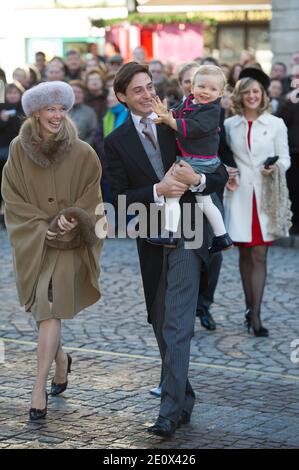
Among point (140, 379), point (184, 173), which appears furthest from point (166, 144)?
point (140, 379)

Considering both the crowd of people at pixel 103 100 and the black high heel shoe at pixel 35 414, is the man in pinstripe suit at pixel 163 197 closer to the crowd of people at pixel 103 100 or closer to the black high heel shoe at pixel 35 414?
the black high heel shoe at pixel 35 414

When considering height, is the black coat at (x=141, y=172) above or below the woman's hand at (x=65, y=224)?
above

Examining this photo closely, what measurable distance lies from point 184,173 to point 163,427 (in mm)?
1372

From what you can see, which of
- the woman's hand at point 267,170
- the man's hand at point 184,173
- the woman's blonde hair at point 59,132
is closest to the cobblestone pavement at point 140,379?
the woman's hand at point 267,170

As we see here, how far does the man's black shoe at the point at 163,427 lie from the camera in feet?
21.1

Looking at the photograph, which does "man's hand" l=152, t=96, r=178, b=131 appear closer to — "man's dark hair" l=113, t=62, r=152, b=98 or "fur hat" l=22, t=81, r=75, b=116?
"man's dark hair" l=113, t=62, r=152, b=98

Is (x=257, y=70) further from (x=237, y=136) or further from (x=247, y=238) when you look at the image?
(x=247, y=238)

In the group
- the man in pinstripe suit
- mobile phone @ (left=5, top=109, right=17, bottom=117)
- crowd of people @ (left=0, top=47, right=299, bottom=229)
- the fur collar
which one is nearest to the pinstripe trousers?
the man in pinstripe suit

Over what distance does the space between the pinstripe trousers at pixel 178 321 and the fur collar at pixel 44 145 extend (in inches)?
36.0

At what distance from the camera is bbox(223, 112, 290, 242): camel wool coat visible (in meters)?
9.45

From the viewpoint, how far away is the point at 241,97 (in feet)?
30.7

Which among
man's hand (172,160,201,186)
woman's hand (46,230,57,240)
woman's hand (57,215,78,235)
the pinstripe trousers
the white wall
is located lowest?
the pinstripe trousers

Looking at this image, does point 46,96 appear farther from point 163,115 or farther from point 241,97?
point 241,97

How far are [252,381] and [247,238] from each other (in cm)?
187
